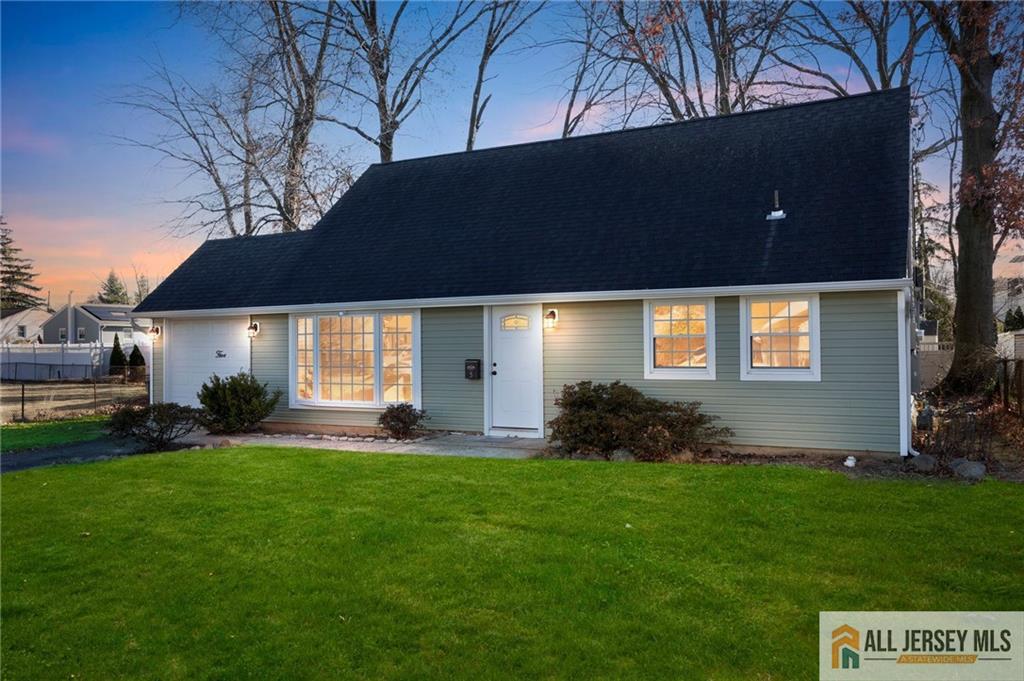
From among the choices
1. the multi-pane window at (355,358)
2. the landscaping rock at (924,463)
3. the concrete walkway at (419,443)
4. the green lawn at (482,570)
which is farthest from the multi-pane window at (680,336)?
the multi-pane window at (355,358)

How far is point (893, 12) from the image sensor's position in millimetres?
19344

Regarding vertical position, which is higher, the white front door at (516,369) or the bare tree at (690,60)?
the bare tree at (690,60)

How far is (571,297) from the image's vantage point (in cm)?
1099

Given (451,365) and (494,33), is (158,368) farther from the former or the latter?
(494,33)

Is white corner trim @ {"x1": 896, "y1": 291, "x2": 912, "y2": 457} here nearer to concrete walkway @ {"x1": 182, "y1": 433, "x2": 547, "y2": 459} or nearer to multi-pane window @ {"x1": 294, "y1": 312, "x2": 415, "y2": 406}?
concrete walkway @ {"x1": 182, "y1": 433, "x2": 547, "y2": 459}

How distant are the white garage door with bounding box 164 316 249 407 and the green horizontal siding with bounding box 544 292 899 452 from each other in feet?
25.1

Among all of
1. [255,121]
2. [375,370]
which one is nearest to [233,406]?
[375,370]

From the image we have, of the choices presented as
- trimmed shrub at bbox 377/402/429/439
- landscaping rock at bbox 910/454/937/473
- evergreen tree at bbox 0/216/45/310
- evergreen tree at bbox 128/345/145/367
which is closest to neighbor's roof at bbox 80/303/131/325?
evergreen tree at bbox 0/216/45/310

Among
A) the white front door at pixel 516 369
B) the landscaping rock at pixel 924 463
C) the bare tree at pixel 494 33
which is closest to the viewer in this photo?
the landscaping rock at pixel 924 463

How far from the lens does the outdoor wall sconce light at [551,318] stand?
11.2m

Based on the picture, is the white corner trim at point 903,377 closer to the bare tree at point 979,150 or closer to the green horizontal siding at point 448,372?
the green horizontal siding at point 448,372

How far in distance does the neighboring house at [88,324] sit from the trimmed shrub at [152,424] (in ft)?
132

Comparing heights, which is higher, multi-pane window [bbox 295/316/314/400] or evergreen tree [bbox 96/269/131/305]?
evergreen tree [bbox 96/269/131/305]

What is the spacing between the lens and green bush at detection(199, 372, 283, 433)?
42.0 feet
